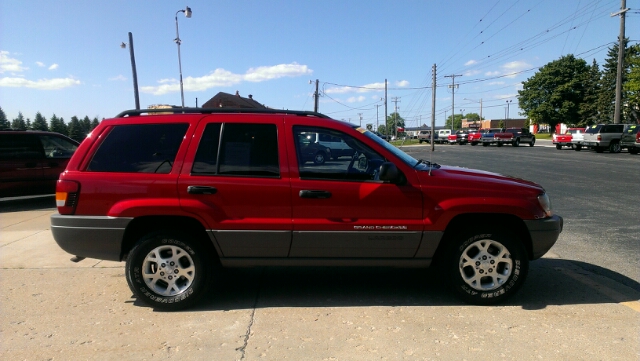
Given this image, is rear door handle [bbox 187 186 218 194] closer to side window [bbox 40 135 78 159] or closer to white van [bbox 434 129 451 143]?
side window [bbox 40 135 78 159]

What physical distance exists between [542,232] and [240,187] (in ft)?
8.98

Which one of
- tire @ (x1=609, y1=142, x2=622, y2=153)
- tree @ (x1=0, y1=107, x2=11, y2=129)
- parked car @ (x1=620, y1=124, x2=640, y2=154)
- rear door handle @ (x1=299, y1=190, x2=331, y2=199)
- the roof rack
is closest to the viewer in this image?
rear door handle @ (x1=299, y1=190, x2=331, y2=199)

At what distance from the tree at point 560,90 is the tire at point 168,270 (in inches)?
3195

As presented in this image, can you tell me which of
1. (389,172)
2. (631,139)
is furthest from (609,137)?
(389,172)

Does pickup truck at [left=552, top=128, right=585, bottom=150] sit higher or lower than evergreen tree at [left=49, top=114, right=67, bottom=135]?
lower

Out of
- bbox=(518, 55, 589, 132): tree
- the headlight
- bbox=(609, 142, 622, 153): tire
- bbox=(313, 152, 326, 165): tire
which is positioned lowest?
bbox=(609, 142, 622, 153): tire

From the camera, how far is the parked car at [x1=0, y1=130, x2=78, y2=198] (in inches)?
364

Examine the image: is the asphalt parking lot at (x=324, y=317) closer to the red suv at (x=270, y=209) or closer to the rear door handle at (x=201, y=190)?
the red suv at (x=270, y=209)

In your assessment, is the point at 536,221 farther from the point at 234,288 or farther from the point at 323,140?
the point at 234,288

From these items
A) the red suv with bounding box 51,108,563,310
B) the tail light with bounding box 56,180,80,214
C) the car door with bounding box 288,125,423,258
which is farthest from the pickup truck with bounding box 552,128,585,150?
the tail light with bounding box 56,180,80,214

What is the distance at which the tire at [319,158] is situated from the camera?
12.9ft

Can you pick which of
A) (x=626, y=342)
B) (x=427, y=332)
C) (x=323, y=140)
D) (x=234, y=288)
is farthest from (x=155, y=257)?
(x=626, y=342)

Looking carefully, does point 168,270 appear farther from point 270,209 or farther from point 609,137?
point 609,137

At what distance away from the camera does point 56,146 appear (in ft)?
32.9
